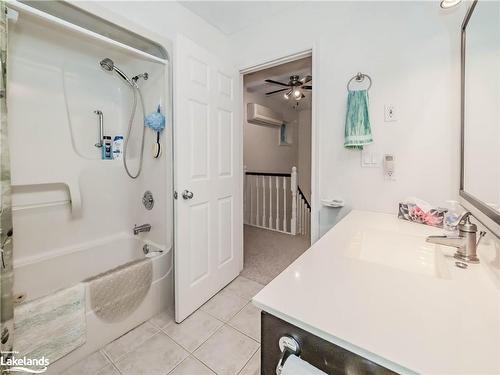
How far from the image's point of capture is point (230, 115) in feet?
6.91

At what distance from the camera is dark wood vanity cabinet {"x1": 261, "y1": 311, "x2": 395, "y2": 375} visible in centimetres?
48

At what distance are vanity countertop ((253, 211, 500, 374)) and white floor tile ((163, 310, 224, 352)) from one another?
43.1 inches

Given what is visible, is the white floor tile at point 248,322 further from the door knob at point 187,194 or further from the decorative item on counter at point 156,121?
the decorative item on counter at point 156,121

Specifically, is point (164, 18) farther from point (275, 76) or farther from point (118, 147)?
point (275, 76)

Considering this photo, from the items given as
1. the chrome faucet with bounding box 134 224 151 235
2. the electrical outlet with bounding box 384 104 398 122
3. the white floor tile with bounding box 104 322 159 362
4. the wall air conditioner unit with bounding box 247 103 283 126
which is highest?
the wall air conditioner unit with bounding box 247 103 283 126

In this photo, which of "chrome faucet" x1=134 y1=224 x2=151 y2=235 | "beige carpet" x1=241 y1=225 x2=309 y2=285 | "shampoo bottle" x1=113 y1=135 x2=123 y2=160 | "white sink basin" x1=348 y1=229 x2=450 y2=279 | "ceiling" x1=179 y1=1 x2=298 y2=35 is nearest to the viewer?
"white sink basin" x1=348 y1=229 x2=450 y2=279

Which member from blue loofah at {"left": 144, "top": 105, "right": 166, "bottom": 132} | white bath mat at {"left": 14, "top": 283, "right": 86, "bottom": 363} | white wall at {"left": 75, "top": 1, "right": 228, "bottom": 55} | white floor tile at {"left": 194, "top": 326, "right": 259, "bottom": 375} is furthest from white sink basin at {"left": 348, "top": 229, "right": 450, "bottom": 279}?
white wall at {"left": 75, "top": 1, "right": 228, "bottom": 55}

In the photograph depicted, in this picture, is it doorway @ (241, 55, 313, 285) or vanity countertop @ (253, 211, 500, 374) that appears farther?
doorway @ (241, 55, 313, 285)

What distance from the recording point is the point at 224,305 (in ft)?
6.06

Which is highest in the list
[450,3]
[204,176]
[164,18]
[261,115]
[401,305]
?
[164,18]

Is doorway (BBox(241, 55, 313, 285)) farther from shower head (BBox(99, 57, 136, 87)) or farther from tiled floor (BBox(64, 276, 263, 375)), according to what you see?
shower head (BBox(99, 57, 136, 87))

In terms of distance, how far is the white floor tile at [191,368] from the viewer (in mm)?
1236

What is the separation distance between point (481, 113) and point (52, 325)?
2.33 metres

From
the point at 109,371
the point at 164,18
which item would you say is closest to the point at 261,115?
the point at 164,18
